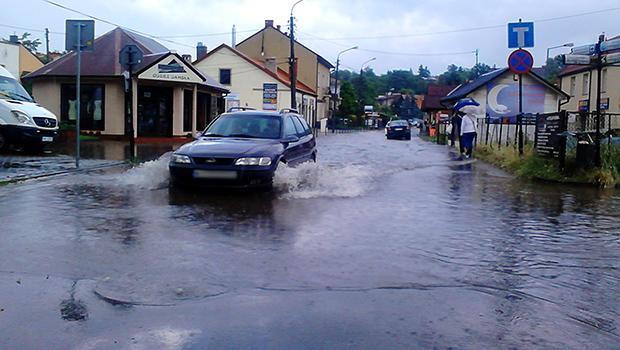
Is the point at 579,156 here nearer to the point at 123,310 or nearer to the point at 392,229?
the point at 392,229

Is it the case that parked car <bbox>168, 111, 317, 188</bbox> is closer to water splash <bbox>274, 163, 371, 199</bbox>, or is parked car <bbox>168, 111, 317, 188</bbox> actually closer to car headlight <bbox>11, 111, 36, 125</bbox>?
water splash <bbox>274, 163, 371, 199</bbox>

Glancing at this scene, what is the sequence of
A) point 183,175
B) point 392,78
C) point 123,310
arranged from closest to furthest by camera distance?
point 123,310, point 183,175, point 392,78

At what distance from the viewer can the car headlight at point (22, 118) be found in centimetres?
1684

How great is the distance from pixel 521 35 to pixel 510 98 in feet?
98.5

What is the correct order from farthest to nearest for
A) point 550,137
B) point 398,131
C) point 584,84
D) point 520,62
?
point 398,131 < point 584,84 < point 520,62 < point 550,137

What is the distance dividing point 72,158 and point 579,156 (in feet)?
38.7

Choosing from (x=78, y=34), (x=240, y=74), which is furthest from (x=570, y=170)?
(x=240, y=74)

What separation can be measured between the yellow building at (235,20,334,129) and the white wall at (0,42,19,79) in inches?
796

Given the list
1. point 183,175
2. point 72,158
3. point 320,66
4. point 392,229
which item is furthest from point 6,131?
point 320,66

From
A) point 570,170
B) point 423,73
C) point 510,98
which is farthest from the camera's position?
point 423,73

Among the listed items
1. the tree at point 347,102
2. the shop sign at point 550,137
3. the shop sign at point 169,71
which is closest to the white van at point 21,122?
the shop sign at point 169,71

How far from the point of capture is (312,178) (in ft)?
40.8

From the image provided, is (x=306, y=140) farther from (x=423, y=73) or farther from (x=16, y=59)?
(x=423, y=73)

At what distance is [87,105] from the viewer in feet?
94.1
